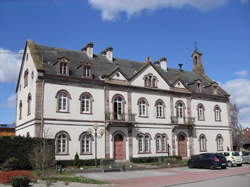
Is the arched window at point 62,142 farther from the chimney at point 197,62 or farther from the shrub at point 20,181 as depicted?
the chimney at point 197,62

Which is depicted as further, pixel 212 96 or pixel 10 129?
pixel 10 129

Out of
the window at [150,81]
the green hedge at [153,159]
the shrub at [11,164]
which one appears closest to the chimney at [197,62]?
the window at [150,81]

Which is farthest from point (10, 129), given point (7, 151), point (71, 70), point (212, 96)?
point (212, 96)

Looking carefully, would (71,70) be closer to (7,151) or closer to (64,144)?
(64,144)

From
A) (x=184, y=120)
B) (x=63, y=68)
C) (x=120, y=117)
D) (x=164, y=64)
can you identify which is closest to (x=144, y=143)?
(x=120, y=117)

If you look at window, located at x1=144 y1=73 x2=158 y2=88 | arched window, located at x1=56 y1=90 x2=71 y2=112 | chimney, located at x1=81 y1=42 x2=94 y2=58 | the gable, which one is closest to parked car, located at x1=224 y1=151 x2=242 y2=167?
the gable

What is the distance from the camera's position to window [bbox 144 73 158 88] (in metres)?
35.7

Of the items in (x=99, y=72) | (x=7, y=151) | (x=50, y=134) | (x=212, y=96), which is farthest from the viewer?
(x=212, y=96)

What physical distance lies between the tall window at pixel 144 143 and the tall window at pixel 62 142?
890 centimetres

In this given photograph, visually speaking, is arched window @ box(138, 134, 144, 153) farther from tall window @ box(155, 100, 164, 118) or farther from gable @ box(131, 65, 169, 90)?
gable @ box(131, 65, 169, 90)

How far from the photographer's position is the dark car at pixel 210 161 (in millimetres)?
26000

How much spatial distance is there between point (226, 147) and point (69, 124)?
24875mm

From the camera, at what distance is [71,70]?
30984 millimetres

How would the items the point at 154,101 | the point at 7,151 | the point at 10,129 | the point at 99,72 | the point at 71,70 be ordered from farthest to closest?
the point at 10,129 < the point at 154,101 < the point at 99,72 < the point at 71,70 < the point at 7,151
